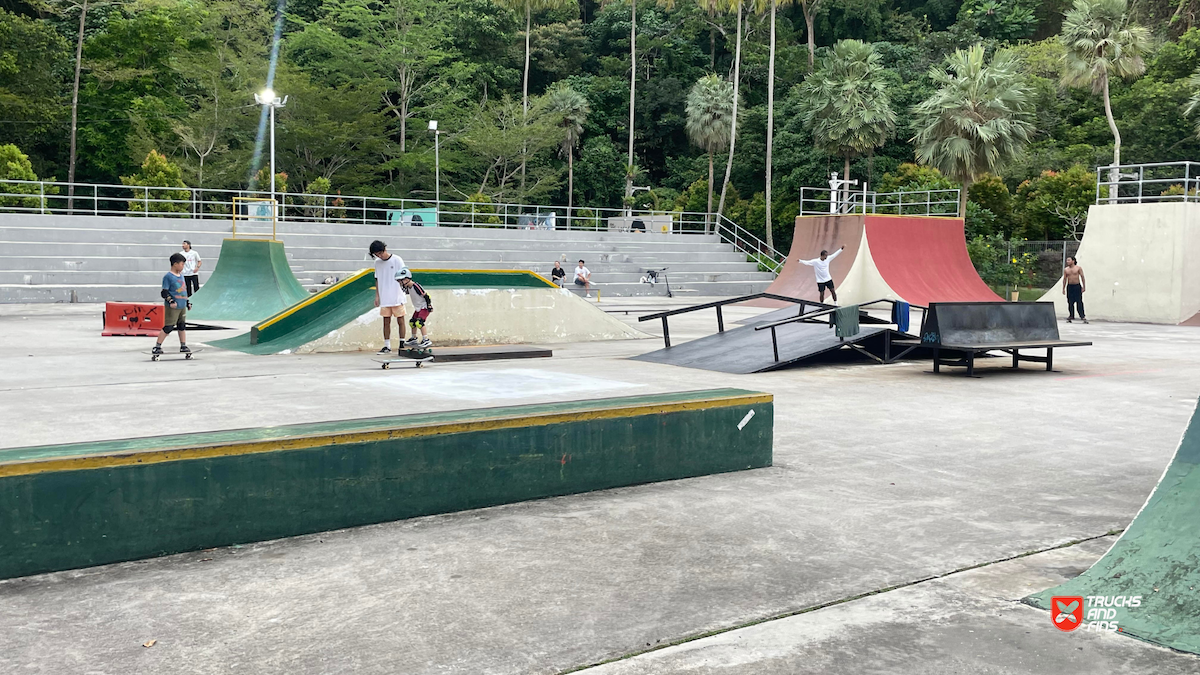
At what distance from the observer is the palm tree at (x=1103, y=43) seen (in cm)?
4153

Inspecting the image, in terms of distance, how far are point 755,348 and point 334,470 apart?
8.97m

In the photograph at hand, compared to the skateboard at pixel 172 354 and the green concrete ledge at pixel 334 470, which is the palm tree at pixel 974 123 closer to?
the skateboard at pixel 172 354

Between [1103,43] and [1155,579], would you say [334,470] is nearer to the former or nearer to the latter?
[1155,579]

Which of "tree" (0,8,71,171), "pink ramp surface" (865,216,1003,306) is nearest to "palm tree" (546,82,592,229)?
"tree" (0,8,71,171)

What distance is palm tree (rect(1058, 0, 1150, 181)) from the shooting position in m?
41.5

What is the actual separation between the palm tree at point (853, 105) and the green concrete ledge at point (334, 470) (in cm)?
4394

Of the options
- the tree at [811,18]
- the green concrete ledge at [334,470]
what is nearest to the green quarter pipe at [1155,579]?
the green concrete ledge at [334,470]

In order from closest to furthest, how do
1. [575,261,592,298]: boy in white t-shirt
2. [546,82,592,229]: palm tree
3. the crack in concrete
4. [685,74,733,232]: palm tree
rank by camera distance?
1. the crack in concrete
2. [575,261,592,298]: boy in white t-shirt
3. [685,74,733,232]: palm tree
4. [546,82,592,229]: palm tree

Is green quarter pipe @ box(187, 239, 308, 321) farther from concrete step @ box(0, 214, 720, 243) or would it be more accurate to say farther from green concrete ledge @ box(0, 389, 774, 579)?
green concrete ledge @ box(0, 389, 774, 579)

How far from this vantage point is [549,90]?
5859cm

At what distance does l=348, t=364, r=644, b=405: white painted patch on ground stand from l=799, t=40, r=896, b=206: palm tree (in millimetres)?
39810

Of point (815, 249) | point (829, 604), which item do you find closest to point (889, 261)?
point (815, 249)

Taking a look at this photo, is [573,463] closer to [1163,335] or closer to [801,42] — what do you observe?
[1163,335]

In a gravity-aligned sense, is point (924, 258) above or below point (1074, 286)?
above
